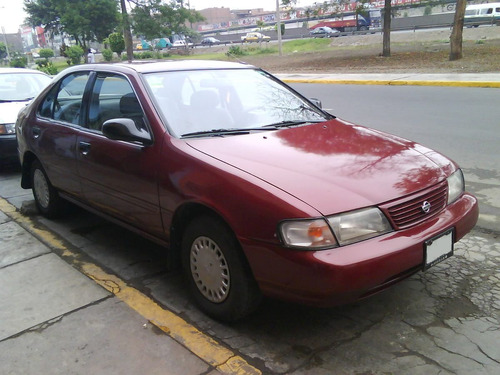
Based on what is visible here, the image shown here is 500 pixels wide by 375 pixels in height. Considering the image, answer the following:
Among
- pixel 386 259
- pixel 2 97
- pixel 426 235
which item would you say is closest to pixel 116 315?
pixel 386 259

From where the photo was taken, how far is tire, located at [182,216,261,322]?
2799 mm

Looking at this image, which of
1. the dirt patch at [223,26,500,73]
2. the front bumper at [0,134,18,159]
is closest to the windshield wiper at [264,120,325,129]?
the front bumper at [0,134,18,159]

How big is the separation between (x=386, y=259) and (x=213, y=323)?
3.98 feet

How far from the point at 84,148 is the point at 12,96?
16.3 feet

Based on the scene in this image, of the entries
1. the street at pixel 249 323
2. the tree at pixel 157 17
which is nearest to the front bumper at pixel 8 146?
the street at pixel 249 323

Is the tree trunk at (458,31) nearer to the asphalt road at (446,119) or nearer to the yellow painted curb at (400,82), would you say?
the yellow painted curb at (400,82)

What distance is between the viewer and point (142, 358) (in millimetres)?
2760

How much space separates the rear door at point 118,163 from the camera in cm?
342

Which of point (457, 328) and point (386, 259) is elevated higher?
point (386, 259)

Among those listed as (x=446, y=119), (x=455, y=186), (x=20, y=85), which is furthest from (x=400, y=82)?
(x=455, y=186)

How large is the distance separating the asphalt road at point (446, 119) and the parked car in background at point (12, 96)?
6.10m

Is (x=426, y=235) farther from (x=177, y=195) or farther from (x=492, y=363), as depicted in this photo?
(x=177, y=195)

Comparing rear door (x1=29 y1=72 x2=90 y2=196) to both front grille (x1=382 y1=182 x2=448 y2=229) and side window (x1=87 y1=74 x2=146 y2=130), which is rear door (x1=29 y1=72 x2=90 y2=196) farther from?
front grille (x1=382 y1=182 x2=448 y2=229)

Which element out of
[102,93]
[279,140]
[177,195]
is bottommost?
[177,195]
